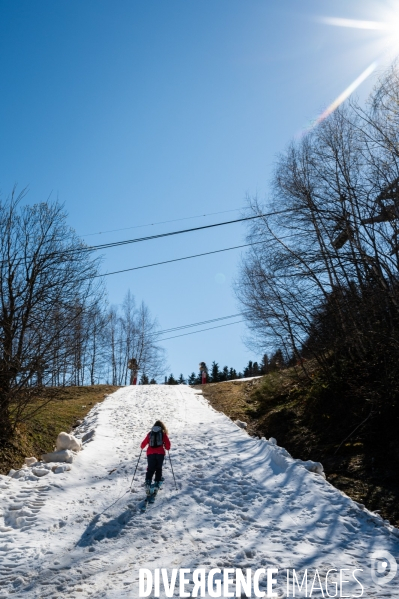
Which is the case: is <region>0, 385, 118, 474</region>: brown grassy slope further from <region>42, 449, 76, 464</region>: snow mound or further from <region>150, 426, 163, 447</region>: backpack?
<region>150, 426, 163, 447</region>: backpack

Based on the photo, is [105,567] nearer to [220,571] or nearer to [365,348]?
[220,571]

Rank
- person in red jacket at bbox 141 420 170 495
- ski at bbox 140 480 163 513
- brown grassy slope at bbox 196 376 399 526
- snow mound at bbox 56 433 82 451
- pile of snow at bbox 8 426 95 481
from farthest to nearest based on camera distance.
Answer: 1. snow mound at bbox 56 433 82 451
2. pile of snow at bbox 8 426 95 481
3. person in red jacket at bbox 141 420 170 495
4. brown grassy slope at bbox 196 376 399 526
5. ski at bbox 140 480 163 513

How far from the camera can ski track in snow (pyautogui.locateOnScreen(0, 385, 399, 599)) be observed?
540 centimetres

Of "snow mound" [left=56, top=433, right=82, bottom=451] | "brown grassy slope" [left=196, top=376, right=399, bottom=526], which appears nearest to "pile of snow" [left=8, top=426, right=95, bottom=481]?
"snow mound" [left=56, top=433, right=82, bottom=451]

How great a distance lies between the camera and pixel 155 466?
8.91m

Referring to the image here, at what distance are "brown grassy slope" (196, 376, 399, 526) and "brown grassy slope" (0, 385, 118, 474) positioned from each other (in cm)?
610

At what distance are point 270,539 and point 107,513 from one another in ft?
10.1

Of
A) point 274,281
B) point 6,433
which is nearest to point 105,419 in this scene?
point 6,433

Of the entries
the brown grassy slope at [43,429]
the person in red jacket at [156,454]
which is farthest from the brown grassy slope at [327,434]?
the brown grassy slope at [43,429]

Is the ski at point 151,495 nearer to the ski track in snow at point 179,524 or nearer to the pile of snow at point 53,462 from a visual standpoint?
the ski track in snow at point 179,524

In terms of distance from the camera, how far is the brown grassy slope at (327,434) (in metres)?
8.27

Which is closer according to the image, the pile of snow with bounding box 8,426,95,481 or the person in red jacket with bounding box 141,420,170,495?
the person in red jacket with bounding box 141,420,170,495

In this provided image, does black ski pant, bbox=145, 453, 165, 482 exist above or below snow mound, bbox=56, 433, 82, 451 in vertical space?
below

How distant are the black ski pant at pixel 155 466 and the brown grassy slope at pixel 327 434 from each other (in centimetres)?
358
